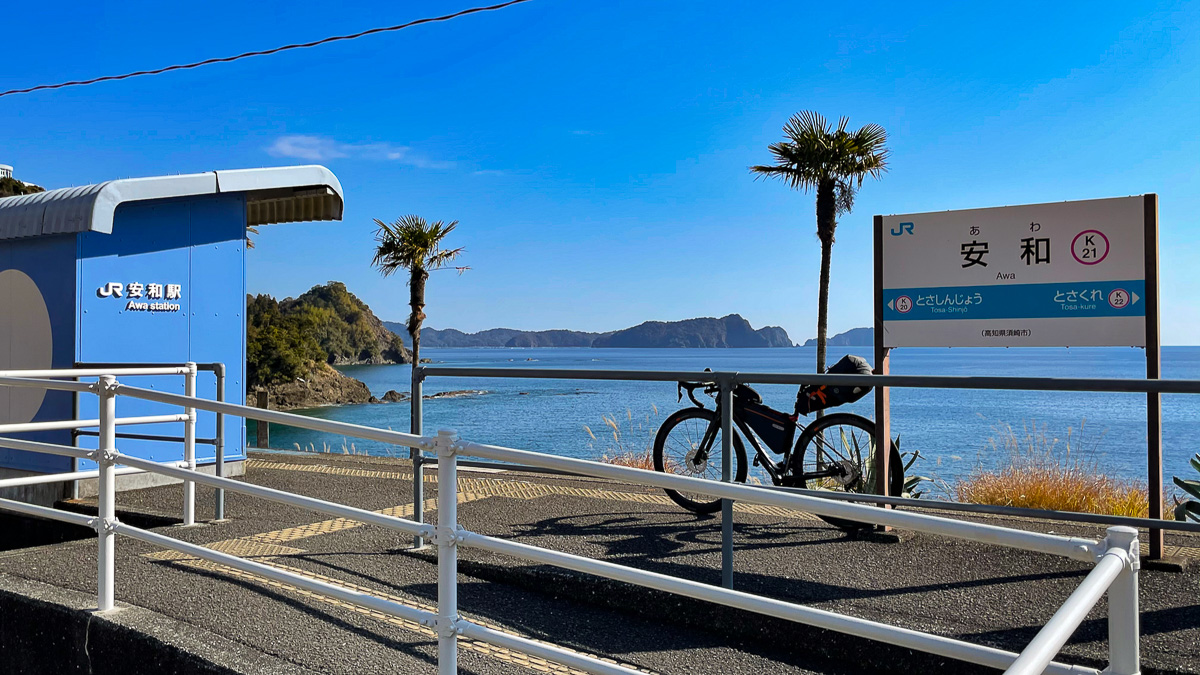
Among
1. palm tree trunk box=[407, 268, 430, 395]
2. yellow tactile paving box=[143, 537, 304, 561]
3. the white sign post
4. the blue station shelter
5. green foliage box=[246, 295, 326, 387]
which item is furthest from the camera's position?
green foliage box=[246, 295, 326, 387]

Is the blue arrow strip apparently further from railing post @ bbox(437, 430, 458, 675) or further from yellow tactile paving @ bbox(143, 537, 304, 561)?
yellow tactile paving @ bbox(143, 537, 304, 561)

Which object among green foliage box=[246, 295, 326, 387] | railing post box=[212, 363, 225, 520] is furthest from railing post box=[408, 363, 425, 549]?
Answer: green foliage box=[246, 295, 326, 387]

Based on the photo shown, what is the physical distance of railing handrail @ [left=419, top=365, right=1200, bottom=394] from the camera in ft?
12.3

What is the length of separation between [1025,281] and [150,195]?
7.48m

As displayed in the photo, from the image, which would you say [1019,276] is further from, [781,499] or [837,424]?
[781,499]

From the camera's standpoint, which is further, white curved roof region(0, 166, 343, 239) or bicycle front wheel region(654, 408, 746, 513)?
white curved roof region(0, 166, 343, 239)

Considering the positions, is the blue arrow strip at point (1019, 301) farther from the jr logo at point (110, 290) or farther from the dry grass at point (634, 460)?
the jr logo at point (110, 290)

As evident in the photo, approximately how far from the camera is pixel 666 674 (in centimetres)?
337

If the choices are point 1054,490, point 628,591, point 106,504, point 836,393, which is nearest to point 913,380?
point 836,393

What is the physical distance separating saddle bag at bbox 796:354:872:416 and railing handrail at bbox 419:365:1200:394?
1.11 metres

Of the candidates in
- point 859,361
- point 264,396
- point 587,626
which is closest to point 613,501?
point 859,361

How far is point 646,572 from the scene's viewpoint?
89.0 inches

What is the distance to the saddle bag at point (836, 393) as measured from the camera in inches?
222

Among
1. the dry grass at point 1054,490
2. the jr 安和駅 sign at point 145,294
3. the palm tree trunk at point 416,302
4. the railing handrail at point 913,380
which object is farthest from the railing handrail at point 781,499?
the palm tree trunk at point 416,302
